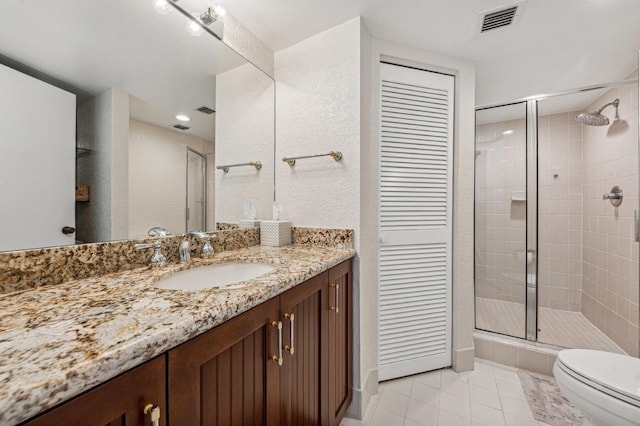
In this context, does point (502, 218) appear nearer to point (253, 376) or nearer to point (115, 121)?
point (253, 376)

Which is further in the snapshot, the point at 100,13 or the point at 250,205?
the point at 250,205

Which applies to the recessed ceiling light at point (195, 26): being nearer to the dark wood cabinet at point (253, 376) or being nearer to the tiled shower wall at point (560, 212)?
the dark wood cabinet at point (253, 376)

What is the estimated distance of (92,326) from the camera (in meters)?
0.48

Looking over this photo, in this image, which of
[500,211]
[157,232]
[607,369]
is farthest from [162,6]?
[500,211]

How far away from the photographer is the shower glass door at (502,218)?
212cm

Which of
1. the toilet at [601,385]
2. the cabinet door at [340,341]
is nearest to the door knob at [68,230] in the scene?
the cabinet door at [340,341]

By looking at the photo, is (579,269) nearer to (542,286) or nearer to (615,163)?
(542,286)

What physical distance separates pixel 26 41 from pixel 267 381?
119cm

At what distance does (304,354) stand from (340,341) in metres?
0.36

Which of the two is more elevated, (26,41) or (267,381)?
(26,41)

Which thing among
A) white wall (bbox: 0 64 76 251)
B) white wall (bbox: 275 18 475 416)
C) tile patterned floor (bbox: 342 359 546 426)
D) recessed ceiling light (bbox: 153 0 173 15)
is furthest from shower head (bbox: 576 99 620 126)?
white wall (bbox: 0 64 76 251)

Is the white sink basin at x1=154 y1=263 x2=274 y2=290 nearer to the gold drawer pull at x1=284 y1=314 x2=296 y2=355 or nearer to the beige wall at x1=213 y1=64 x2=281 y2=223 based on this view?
the gold drawer pull at x1=284 y1=314 x2=296 y2=355

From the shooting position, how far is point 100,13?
907 mm

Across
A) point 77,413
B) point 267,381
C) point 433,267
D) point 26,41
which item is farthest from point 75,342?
point 433,267
